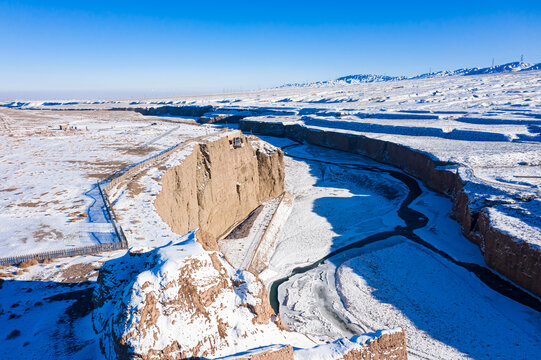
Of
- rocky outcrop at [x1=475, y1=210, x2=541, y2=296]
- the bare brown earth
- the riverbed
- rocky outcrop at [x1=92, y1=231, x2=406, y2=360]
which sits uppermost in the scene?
rocky outcrop at [x1=92, y1=231, x2=406, y2=360]

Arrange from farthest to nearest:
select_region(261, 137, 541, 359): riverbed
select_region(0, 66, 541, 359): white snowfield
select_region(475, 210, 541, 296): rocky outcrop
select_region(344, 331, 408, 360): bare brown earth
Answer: select_region(475, 210, 541, 296): rocky outcrop < select_region(261, 137, 541, 359): riverbed < select_region(0, 66, 541, 359): white snowfield < select_region(344, 331, 408, 360): bare brown earth

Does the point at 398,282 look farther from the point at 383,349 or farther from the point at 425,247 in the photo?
the point at 383,349

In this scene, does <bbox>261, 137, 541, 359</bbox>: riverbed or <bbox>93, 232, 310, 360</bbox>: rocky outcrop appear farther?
<bbox>261, 137, 541, 359</bbox>: riverbed

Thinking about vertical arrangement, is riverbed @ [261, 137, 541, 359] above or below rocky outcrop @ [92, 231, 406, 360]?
below

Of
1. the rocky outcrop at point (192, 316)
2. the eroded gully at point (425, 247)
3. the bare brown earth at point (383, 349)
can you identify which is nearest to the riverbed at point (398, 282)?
the eroded gully at point (425, 247)

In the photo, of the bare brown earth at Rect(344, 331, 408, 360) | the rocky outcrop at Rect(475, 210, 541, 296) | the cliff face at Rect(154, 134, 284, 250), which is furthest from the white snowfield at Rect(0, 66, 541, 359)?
the cliff face at Rect(154, 134, 284, 250)

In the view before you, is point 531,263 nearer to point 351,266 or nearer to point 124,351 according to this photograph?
point 351,266

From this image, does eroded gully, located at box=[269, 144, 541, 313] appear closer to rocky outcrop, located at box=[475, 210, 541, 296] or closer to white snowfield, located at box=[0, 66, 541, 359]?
white snowfield, located at box=[0, 66, 541, 359]
